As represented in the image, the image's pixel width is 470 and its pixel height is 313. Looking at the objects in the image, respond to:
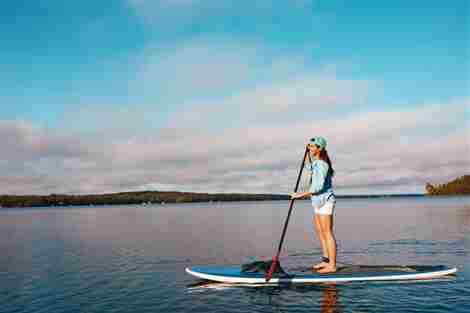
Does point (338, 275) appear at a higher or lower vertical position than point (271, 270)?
lower

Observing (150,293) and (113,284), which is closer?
(150,293)

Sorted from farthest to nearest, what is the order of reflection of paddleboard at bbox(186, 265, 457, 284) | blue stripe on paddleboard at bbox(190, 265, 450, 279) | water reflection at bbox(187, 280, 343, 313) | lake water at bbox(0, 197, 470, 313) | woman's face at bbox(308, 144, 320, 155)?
blue stripe on paddleboard at bbox(190, 265, 450, 279), reflection of paddleboard at bbox(186, 265, 457, 284), woman's face at bbox(308, 144, 320, 155), lake water at bbox(0, 197, 470, 313), water reflection at bbox(187, 280, 343, 313)

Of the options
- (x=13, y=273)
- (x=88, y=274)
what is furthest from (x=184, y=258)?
(x=13, y=273)

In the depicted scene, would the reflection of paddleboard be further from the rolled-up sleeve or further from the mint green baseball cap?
→ the mint green baseball cap

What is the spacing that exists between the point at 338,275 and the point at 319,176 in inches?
127

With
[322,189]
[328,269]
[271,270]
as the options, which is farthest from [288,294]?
[322,189]

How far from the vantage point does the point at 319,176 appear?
12359 mm

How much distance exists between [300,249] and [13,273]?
13.5 meters

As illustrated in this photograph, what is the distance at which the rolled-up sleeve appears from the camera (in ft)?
40.3

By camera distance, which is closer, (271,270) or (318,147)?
(318,147)

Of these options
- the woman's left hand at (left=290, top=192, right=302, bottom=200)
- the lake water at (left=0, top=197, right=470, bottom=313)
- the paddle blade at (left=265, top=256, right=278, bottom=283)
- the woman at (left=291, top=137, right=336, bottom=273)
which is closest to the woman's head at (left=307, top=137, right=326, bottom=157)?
the woman at (left=291, top=137, right=336, bottom=273)

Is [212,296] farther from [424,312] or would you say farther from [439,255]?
[439,255]

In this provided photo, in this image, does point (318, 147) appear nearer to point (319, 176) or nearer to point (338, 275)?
point (319, 176)

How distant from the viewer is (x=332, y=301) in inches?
456
